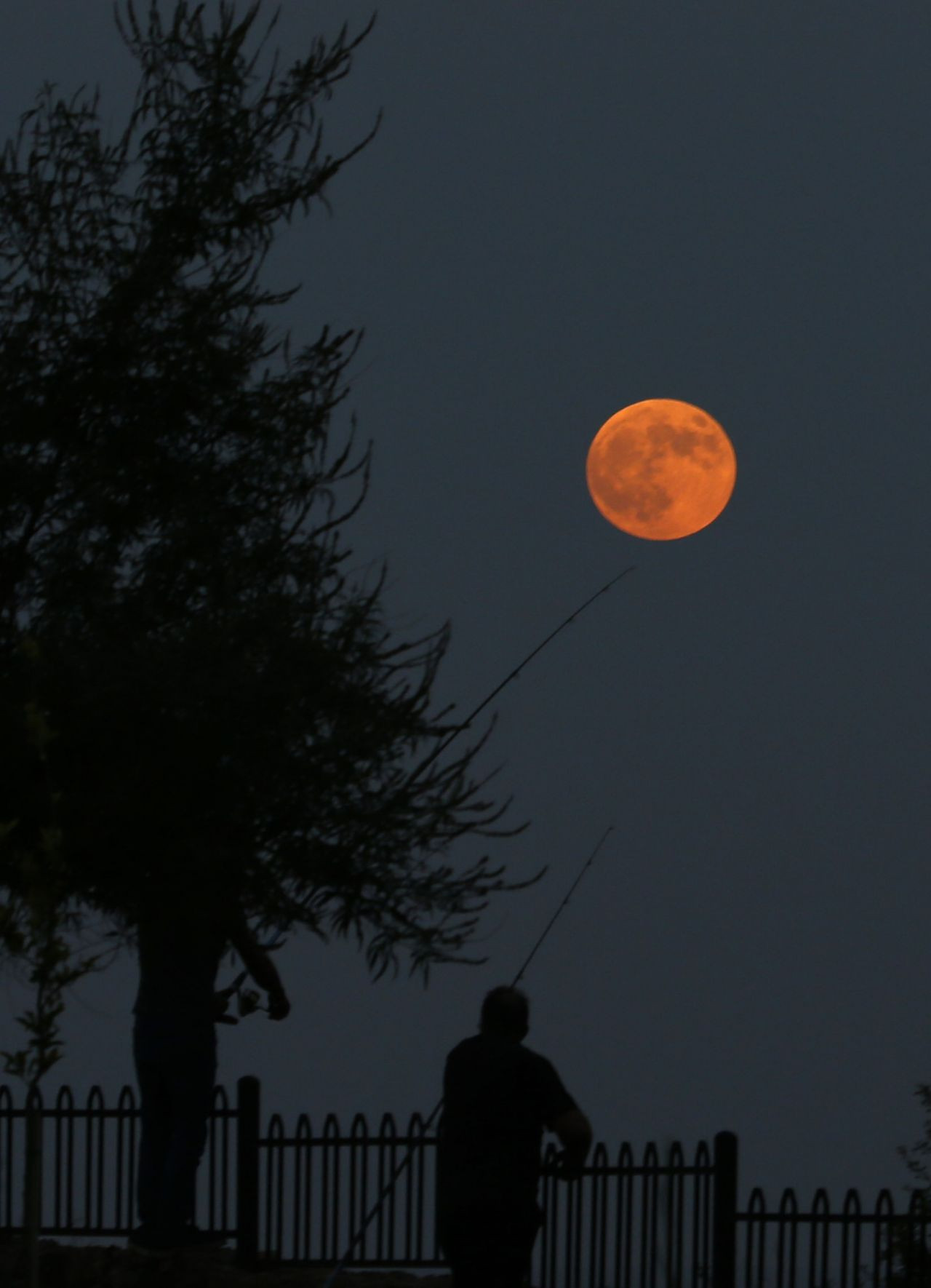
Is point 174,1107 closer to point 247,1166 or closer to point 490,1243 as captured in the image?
point 247,1166

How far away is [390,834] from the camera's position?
452 inches

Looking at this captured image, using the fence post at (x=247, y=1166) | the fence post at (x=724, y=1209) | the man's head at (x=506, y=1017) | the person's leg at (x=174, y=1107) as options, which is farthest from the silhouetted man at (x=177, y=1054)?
the fence post at (x=724, y=1209)

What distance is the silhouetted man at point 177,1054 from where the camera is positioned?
915 centimetres

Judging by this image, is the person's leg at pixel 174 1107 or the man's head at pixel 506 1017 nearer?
the man's head at pixel 506 1017

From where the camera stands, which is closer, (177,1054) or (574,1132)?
(574,1132)

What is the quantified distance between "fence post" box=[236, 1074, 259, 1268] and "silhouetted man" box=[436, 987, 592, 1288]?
166 inches

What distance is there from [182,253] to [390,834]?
4423mm

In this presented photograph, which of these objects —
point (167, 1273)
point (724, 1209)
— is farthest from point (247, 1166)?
point (724, 1209)

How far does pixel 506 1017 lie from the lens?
682 centimetres

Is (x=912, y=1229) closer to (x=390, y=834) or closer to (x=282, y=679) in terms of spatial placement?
(x=390, y=834)

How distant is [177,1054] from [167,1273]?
1.24 m

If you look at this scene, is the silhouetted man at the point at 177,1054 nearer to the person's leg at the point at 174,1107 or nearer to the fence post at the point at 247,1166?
the person's leg at the point at 174,1107

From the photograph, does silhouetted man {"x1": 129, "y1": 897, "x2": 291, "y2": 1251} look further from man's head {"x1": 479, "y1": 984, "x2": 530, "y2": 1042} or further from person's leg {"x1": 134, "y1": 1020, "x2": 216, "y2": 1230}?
man's head {"x1": 479, "y1": 984, "x2": 530, "y2": 1042}

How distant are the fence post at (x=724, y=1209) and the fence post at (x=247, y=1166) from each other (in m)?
2.71
